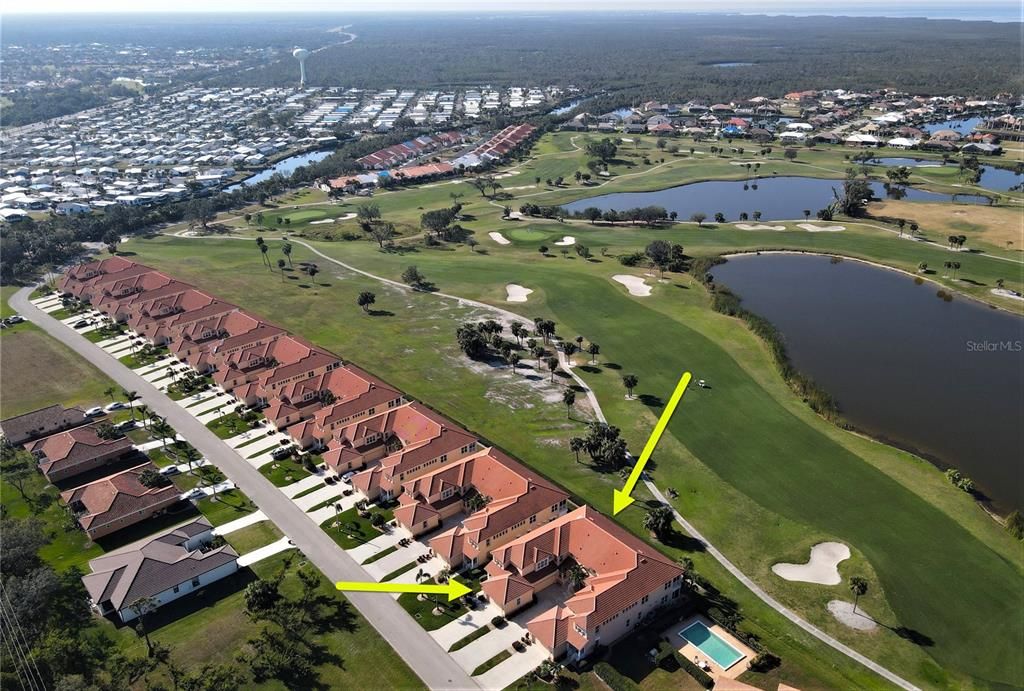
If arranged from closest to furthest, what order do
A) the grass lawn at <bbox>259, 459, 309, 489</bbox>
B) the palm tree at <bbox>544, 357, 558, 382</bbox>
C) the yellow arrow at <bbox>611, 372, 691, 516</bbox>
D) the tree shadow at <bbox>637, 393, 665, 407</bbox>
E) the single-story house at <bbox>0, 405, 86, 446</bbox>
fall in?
1. the yellow arrow at <bbox>611, 372, 691, 516</bbox>
2. the grass lawn at <bbox>259, 459, 309, 489</bbox>
3. the single-story house at <bbox>0, 405, 86, 446</bbox>
4. the tree shadow at <bbox>637, 393, 665, 407</bbox>
5. the palm tree at <bbox>544, 357, 558, 382</bbox>

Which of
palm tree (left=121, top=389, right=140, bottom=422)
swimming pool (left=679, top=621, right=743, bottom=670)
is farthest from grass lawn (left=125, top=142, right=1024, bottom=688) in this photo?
palm tree (left=121, top=389, right=140, bottom=422)

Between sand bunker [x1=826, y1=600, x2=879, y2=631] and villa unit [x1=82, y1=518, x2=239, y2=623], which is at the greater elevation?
sand bunker [x1=826, y1=600, x2=879, y2=631]

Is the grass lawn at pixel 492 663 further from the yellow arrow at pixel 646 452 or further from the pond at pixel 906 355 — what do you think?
the pond at pixel 906 355

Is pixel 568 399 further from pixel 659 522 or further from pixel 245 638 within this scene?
pixel 245 638

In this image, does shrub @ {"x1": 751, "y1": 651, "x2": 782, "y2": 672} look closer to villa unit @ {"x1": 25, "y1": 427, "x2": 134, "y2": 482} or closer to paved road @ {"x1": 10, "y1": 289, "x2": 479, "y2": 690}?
paved road @ {"x1": 10, "y1": 289, "x2": 479, "y2": 690}

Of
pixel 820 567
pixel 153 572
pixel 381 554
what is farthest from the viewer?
pixel 381 554

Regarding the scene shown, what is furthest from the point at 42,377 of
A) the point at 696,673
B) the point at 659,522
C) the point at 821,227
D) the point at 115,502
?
the point at 821,227

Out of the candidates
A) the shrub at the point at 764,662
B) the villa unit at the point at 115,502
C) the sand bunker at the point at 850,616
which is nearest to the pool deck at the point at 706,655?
the shrub at the point at 764,662
